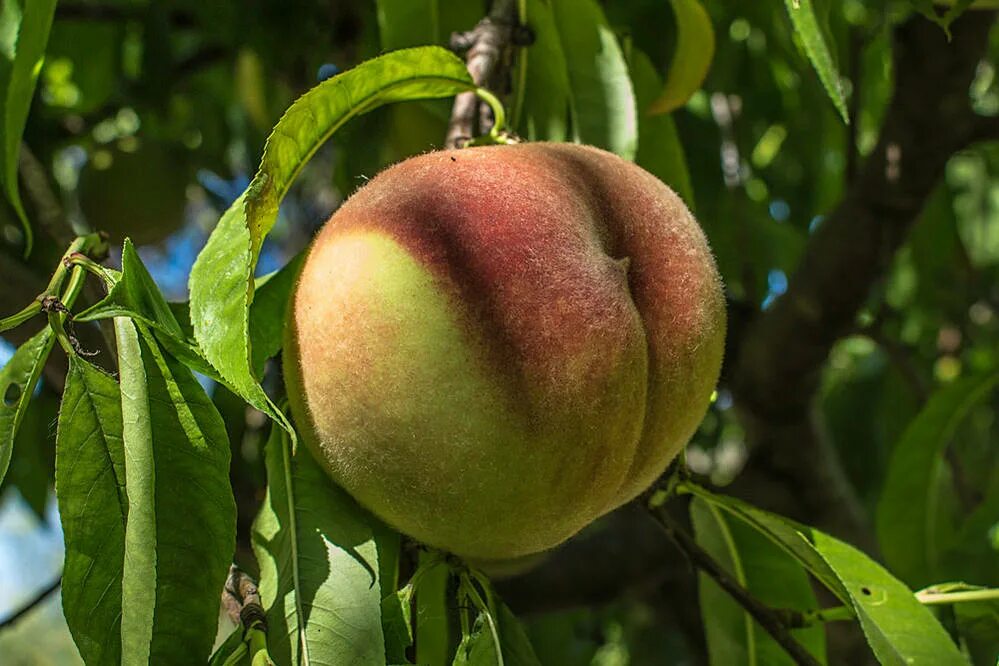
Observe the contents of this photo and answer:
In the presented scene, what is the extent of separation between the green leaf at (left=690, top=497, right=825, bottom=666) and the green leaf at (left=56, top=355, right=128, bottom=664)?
589 mm

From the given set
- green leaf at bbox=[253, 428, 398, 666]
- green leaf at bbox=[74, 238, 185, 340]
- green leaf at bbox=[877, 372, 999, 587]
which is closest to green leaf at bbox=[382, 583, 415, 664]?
green leaf at bbox=[253, 428, 398, 666]

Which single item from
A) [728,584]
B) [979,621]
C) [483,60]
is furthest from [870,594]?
[483,60]

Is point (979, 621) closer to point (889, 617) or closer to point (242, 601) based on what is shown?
point (889, 617)

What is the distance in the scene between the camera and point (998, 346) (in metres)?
2.67

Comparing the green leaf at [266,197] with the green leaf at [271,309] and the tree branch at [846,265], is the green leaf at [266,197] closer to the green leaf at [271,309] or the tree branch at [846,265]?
the green leaf at [271,309]

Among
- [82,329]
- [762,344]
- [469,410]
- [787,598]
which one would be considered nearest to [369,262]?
[469,410]

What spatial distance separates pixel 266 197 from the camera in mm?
771

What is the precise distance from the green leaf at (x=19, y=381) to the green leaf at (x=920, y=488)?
3.67ft

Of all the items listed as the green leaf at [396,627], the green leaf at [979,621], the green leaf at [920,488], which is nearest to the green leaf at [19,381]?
the green leaf at [396,627]

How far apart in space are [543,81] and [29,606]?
0.82 meters

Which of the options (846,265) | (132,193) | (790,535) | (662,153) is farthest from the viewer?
(132,193)

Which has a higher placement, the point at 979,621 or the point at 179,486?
the point at 179,486

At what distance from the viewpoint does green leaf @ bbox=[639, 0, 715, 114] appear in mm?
1162

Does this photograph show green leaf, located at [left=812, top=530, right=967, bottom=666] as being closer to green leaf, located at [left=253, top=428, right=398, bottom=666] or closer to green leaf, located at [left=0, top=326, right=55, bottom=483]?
green leaf, located at [left=253, top=428, right=398, bottom=666]
